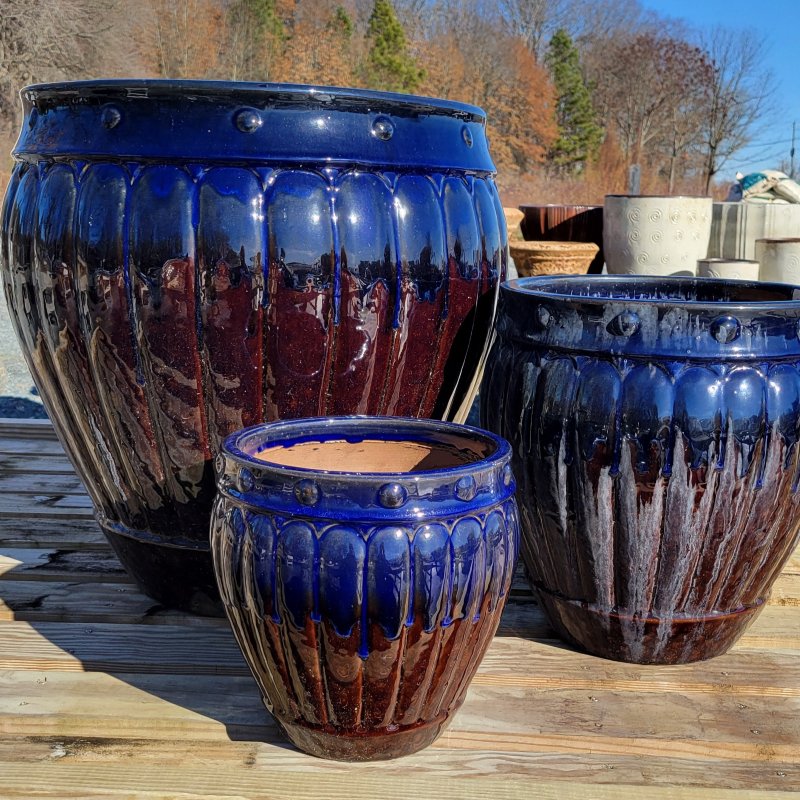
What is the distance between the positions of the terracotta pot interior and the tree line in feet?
76.0

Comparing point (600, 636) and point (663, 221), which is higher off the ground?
point (663, 221)

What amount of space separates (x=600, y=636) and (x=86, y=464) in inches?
42.3

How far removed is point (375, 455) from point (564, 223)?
15.0 feet

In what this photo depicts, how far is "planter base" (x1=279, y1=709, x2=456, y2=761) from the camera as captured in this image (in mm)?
1517

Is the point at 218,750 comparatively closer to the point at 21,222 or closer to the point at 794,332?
the point at 21,222

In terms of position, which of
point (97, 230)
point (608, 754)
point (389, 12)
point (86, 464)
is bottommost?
point (608, 754)

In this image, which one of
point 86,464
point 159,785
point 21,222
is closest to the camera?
point 159,785

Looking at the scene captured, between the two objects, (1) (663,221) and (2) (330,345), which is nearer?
(2) (330,345)

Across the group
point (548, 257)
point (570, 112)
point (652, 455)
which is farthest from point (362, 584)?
point (570, 112)

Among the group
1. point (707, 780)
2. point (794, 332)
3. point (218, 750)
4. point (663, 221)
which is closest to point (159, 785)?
point (218, 750)

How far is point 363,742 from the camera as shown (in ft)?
4.99

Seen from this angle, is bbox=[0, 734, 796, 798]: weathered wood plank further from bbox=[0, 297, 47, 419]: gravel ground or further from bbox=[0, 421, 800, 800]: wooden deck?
bbox=[0, 297, 47, 419]: gravel ground

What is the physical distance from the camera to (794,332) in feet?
5.66

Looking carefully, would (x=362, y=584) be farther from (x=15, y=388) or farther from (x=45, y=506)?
(x=15, y=388)
